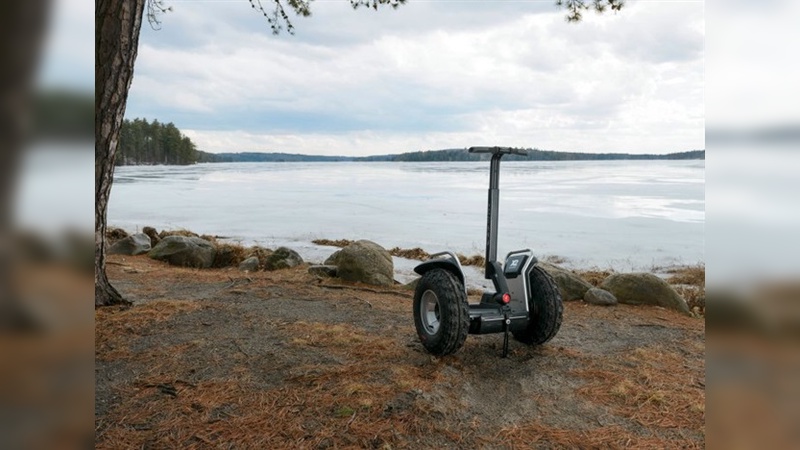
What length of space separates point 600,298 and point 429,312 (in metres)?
3.40

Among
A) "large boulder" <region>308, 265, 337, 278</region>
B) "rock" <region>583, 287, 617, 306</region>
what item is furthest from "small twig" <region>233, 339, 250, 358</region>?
"rock" <region>583, 287, 617, 306</region>

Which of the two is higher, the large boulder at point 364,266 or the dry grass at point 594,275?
the large boulder at point 364,266

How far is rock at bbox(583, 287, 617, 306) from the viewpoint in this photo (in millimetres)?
6848

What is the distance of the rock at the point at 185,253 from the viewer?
9.54m

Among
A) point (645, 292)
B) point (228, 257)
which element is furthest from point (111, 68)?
point (645, 292)

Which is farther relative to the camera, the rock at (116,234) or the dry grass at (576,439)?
the rock at (116,234)

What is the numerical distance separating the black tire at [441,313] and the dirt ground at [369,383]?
17 cm

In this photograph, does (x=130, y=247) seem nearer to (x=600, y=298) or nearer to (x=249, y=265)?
(x=249, y=265)

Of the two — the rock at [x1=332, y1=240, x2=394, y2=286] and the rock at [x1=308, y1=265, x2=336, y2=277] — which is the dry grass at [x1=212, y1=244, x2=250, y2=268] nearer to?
the rock at [x1=308, y1=265, x2=336, y2=277]

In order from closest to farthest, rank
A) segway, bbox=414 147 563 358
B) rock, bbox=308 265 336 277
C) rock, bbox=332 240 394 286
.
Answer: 1. segway, bbox=414 147 563 358
2. rock, bbox=332 240 394 286
3. rock, bbox=308 265 336 277

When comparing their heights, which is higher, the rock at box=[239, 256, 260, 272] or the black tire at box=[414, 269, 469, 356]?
the black tire at box=[414, 269, 469, 356]

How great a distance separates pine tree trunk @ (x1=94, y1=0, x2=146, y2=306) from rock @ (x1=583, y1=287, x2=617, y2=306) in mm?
5874

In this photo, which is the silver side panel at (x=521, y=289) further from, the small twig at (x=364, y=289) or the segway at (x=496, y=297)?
the small twig at (x=364, y=289)

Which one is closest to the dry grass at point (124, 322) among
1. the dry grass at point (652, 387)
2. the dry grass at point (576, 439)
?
the dry grass at point (576, 439)
